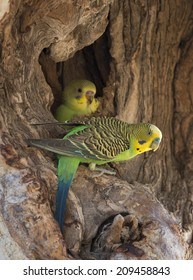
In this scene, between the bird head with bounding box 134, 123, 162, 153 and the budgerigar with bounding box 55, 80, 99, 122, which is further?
the budgerigar with bounding box 55, 80, 99, 122

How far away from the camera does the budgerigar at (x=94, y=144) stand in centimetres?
306

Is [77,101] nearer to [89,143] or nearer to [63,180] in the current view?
[89,143]

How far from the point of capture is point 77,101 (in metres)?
4.17

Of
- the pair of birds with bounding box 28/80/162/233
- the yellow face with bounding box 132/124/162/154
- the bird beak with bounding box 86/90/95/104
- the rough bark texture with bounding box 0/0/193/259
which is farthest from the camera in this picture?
the bird beak with bounding box 86/90/95/104

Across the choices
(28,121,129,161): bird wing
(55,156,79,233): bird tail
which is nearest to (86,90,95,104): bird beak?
(28,121,129,161): bird wing

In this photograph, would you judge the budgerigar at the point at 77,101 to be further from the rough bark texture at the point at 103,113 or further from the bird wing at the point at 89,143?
the bird wing at the point at 89,143

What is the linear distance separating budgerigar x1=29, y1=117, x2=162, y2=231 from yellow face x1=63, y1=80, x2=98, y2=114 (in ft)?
1.84

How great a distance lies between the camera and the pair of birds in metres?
3.05

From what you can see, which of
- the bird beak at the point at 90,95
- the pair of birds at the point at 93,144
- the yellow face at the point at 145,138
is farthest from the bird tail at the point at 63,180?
the bird beak at the point at 90,95

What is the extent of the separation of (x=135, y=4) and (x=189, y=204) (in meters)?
1.50

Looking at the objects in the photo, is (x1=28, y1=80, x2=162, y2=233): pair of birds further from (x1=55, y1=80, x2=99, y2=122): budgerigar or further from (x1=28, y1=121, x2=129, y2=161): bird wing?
(x1=55, y1=80, x2=99, y2=122): budgerigar

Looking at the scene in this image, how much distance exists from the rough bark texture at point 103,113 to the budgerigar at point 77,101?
10 cm

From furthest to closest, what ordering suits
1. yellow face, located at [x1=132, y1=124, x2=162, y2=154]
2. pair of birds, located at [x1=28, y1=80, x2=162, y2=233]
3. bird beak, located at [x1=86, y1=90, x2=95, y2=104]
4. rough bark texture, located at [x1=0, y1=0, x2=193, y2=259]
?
bird beak, located at [x1=86, y1=90, x2=95, y2=104], yellow face, located at [x1=132, y1=124, x2=162, y2=154], pair of birds, located at [x1=28, y1=80, x2=162, y2=233], rough bark texture, located at [x1=0, y1=0, x2=193, y2=259]

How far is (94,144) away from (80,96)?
90 centimetres
